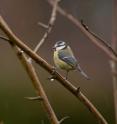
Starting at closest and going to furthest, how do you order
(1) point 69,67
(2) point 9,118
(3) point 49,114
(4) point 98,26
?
(3) point 49,114 → (1) point 69,67 → (2) point 9,118 → (4) point 98,26

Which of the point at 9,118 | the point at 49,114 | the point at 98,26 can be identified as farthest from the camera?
the point at 98,26

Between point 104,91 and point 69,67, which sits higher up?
point 69,67

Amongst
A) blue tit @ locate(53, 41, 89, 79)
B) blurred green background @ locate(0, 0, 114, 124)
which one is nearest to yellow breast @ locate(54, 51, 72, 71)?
blue tit @ locate(53, 41, 89, 79)

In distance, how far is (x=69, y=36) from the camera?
8.00 m

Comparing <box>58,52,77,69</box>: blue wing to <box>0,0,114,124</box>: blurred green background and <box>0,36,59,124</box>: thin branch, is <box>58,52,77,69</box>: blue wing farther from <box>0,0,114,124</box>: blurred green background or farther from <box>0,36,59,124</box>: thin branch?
<box>0,0,114,124</box>: blurred green background

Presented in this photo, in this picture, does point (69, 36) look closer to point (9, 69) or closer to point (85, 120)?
point (9, 69)

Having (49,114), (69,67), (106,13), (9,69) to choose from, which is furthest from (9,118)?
(49,114)

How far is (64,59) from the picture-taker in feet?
8.68

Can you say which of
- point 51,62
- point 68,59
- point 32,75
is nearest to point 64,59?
point 68,59

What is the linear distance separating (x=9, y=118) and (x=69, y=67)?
3785mm

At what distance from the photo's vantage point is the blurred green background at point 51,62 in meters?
6.53

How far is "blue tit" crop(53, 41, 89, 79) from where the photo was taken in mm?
2568

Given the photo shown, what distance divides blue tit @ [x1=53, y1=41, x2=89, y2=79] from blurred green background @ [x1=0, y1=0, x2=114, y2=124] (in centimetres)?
328

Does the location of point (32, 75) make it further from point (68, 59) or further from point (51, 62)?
point (51, 62)
